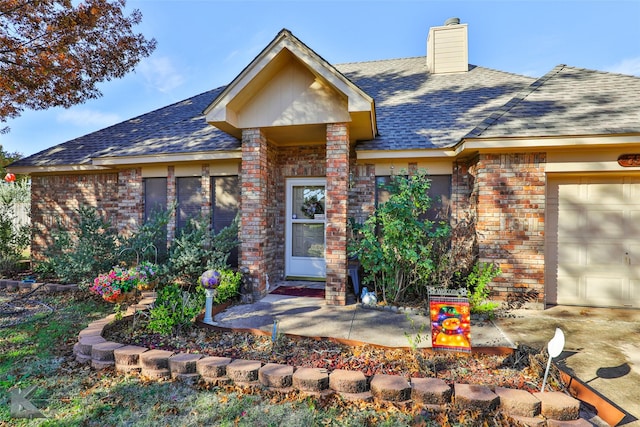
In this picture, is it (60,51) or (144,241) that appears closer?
(144,241)

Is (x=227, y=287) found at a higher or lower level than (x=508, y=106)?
lower

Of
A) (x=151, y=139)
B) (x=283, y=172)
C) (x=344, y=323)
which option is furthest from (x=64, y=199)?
(x=344, y=323)

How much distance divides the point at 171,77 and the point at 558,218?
47.8ft

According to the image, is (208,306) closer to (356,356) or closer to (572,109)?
(356,356)

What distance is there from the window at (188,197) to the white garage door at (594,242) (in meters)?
7.11

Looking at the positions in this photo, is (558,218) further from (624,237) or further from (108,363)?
(108,363)

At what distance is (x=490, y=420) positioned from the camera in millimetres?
2328

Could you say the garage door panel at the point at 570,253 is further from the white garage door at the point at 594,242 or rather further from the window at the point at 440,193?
the window at the point at 440,193

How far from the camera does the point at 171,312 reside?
3.79 meters

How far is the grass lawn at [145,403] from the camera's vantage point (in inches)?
92.0

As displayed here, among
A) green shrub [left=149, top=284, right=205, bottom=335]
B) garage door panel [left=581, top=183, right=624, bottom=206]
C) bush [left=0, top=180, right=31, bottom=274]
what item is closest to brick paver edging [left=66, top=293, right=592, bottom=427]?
green shrub [left=149, top=284, right=205, bottom=335]

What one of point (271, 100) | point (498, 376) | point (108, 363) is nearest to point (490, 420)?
point (498, 376)

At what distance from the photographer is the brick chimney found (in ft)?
29.5

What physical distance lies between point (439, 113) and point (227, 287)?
607 centimetres
